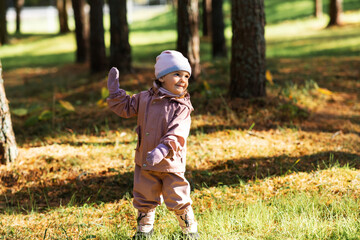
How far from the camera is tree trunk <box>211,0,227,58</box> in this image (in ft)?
42.4

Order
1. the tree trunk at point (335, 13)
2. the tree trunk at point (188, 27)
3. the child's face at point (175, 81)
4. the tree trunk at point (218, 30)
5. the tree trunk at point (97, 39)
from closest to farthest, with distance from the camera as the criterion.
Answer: the child's face at point (175, 81)
the tree trunk at point (188, 27)
the tree trunk at point (97, 39)
the tree trunk at point (218, 30)
the tree trunk at point (335, 13)

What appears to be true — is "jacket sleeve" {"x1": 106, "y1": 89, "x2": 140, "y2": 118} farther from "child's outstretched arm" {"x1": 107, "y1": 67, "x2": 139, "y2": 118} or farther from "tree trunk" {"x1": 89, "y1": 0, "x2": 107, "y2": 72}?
"tree trunk" {"x1": 89, "y1": 0, "x2": 107, "y2": 72}

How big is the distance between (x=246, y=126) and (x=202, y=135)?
82 cm

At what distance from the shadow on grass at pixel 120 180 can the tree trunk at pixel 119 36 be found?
532 centimetres

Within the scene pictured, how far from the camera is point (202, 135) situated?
5941mm

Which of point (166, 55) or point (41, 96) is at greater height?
point (166, 55)

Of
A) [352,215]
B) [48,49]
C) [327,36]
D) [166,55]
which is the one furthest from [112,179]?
[48,49]

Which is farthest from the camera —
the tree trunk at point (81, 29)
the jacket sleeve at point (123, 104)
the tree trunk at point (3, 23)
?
the tree trunk at point (3, 23)

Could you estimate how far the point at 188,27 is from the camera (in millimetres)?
7934

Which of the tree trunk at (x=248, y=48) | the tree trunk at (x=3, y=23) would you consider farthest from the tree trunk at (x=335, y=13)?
the tree trunk at (x=3, y=23)

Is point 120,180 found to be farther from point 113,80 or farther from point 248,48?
point 248,48

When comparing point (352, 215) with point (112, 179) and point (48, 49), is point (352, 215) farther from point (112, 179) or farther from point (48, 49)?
point (48, 49)

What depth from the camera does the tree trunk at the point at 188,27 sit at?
7844 mm

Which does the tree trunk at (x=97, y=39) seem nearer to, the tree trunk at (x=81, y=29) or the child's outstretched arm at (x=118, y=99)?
the tree trunk at (x=81, y=29)
